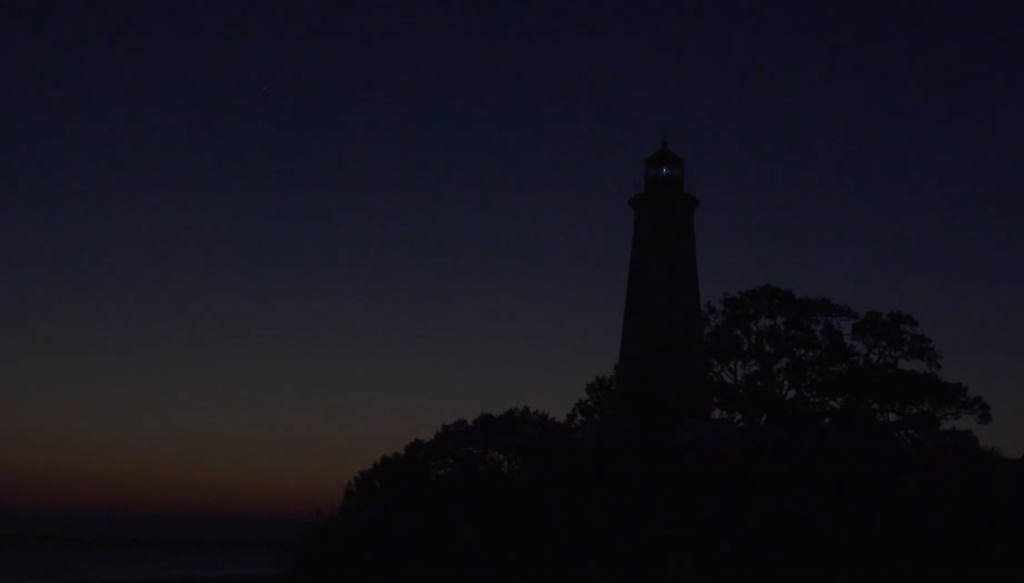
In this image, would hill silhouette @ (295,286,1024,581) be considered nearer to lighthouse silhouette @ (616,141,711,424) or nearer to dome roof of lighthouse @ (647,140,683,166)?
lighthouse silhouette @ (616,141,711,424)

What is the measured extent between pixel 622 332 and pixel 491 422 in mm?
8056

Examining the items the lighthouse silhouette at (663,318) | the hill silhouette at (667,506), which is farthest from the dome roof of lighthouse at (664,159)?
the hill silhouette at (667,506)

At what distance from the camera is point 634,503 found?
63.8ft

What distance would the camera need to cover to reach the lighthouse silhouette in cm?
3362

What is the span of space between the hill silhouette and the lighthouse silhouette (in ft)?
16.6

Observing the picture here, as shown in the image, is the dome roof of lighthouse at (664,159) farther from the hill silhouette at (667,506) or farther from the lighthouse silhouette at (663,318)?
the hill silhouette at (667,506)

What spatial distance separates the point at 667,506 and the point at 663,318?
15.8 metres

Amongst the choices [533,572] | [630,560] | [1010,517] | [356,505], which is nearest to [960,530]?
[1010,517]

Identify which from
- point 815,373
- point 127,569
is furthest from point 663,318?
point 127,569

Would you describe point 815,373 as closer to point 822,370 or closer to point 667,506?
point 822,370

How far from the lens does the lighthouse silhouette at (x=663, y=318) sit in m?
33.6

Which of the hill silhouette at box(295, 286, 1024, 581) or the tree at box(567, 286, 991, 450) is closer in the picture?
the hill silhouette at box(295, 286, 1024, 581)

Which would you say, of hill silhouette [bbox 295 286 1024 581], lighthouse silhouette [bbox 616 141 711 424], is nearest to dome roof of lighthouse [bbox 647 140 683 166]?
lighthouse silhouette [bbox 616 141 711 424]

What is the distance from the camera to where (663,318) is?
113 feet
